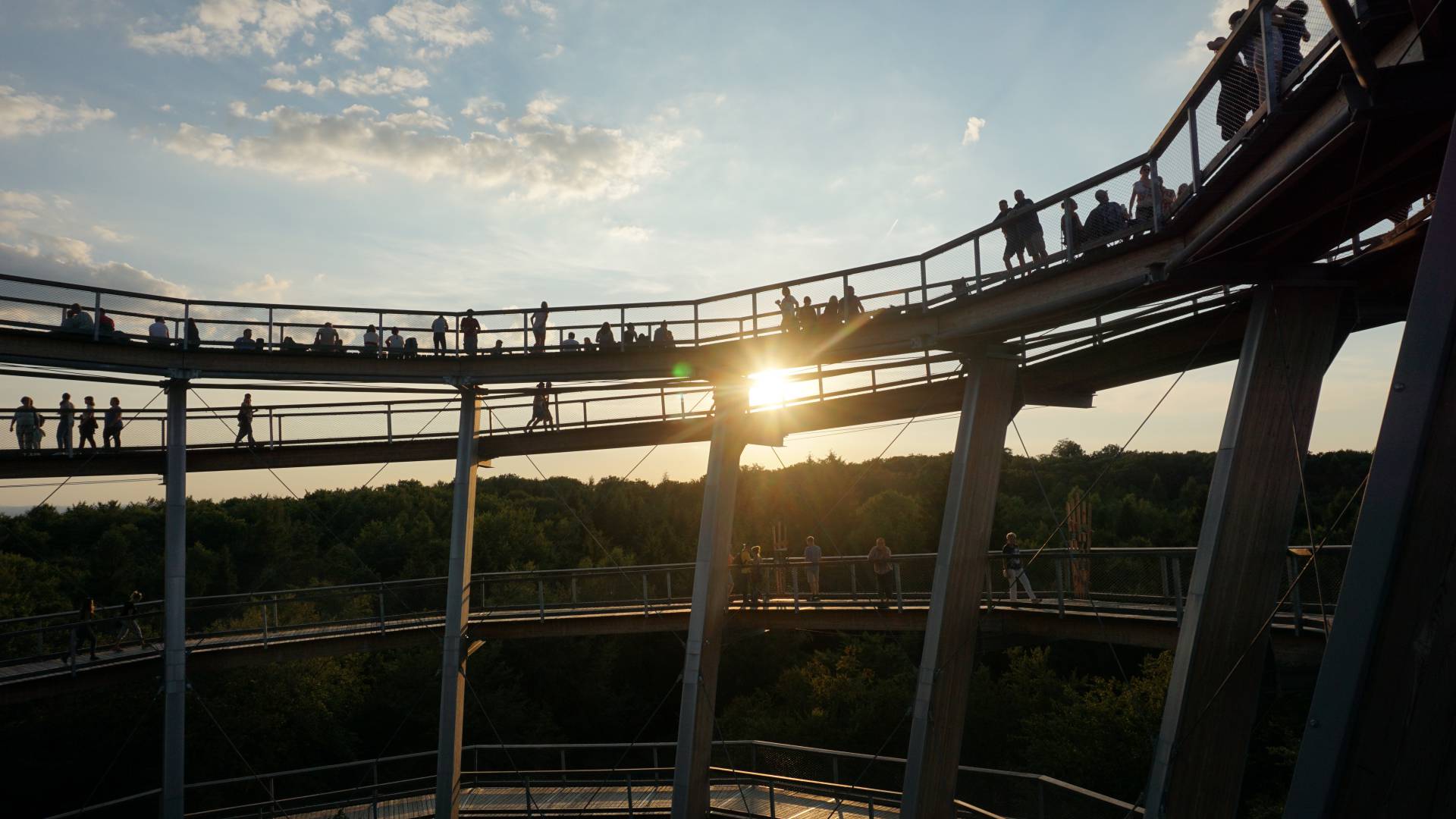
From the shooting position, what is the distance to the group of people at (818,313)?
51.5 ft

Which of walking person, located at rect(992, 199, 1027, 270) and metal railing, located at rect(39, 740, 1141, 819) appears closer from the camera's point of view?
walking person, located at rect(992, 199, 1027, 270)

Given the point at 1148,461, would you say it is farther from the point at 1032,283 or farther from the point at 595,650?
the point at 1032,283

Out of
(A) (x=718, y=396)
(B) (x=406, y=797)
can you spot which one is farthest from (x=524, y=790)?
(A) (x=718, y=396)

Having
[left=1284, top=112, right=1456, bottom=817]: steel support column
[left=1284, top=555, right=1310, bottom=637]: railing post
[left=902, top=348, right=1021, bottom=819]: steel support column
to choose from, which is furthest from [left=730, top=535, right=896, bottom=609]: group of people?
[left=1284, top=112, right=1456, bottom=817]: steel support column

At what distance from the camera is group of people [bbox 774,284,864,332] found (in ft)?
51.5

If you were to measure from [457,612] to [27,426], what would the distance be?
8293 millimetres

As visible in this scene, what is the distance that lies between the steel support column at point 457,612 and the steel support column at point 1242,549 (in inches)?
503

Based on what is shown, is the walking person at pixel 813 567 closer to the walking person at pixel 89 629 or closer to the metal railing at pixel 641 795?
the metal railing at pixel 641 795

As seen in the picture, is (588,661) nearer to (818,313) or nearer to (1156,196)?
(818,313)

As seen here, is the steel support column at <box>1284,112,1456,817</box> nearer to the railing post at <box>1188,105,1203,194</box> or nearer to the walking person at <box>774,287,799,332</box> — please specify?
the railing post at <box>1188,105,1203,194</box>

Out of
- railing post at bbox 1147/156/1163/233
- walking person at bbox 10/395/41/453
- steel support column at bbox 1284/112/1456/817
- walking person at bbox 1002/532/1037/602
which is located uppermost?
railing post at bbox 1147/156/1163/233

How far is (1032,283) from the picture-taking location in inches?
490

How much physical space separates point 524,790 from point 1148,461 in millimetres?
55201

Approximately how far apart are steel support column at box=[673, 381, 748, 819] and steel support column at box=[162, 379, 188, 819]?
855 centimetres
